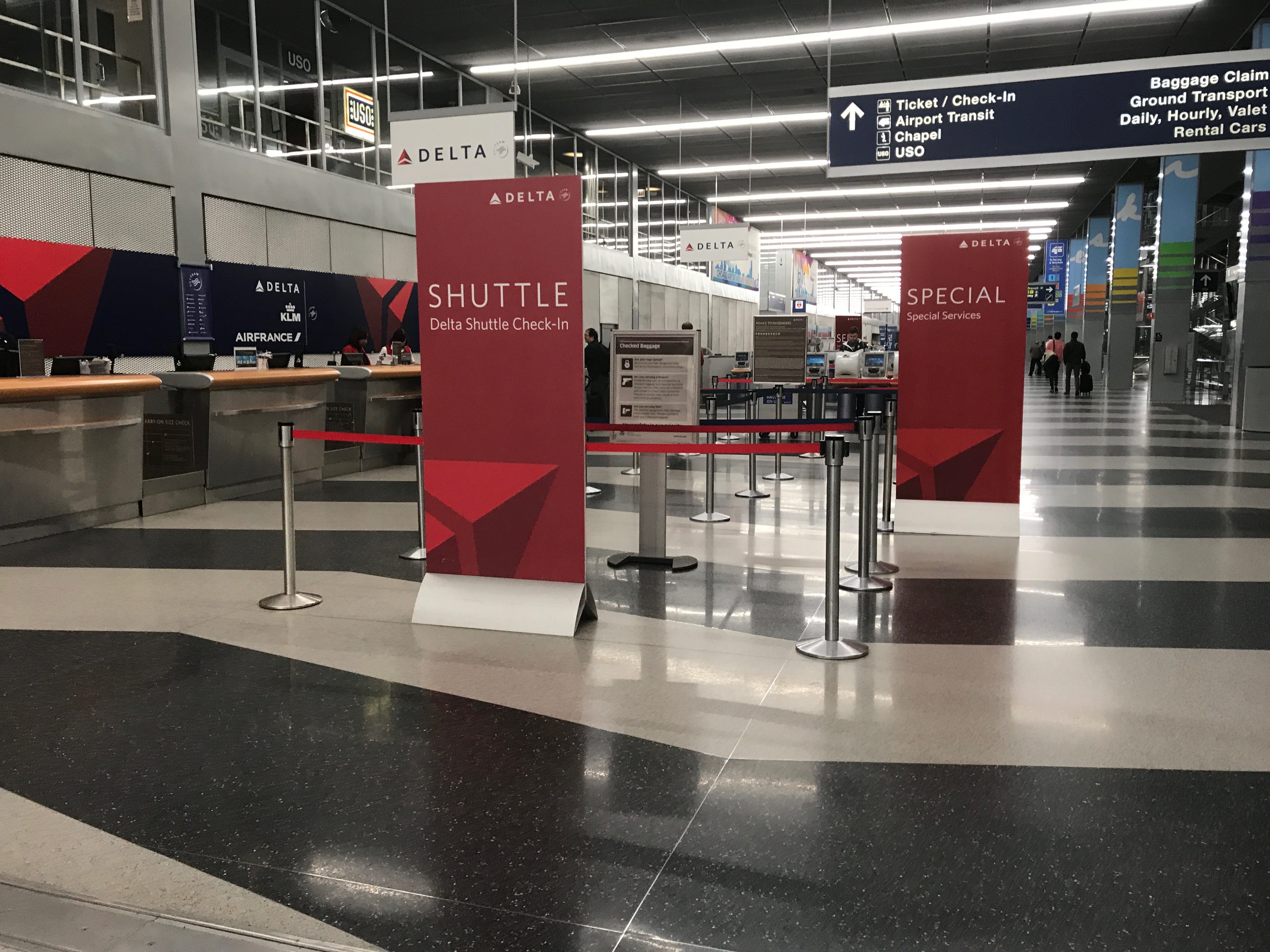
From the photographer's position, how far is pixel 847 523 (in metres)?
7.55

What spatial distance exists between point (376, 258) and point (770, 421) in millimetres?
11987

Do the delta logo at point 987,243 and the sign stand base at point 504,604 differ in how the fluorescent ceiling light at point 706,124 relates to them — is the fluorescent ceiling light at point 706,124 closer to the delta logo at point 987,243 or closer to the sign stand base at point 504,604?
the delta logo at point 987,243

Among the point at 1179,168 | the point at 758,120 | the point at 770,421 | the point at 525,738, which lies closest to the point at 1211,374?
the point at 1179,168

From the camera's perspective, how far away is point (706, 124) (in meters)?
20.5

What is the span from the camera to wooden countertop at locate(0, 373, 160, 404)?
670 cm

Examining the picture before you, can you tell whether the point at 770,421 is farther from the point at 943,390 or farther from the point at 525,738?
the point at 525,738

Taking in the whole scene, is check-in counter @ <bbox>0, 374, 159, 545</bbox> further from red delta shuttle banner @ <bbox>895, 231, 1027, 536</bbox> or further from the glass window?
red delta shuttle banner @ <bbox>895, 231, 1027, 536</bbox>

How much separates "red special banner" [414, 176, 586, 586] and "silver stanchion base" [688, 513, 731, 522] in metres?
3.19

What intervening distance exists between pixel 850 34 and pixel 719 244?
723 cm

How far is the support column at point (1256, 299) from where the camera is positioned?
14.9 meters

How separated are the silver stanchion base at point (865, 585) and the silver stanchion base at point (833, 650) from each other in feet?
3.59

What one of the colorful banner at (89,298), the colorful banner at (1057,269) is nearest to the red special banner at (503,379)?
the colorful banner at (89,298)

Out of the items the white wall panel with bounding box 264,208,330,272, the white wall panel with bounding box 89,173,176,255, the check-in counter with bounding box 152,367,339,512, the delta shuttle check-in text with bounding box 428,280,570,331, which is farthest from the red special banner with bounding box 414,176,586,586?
the white wall panel with bounding box 264,208,330,272

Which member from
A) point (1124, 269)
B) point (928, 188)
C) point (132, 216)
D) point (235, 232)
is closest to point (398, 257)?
point (235, 232)
